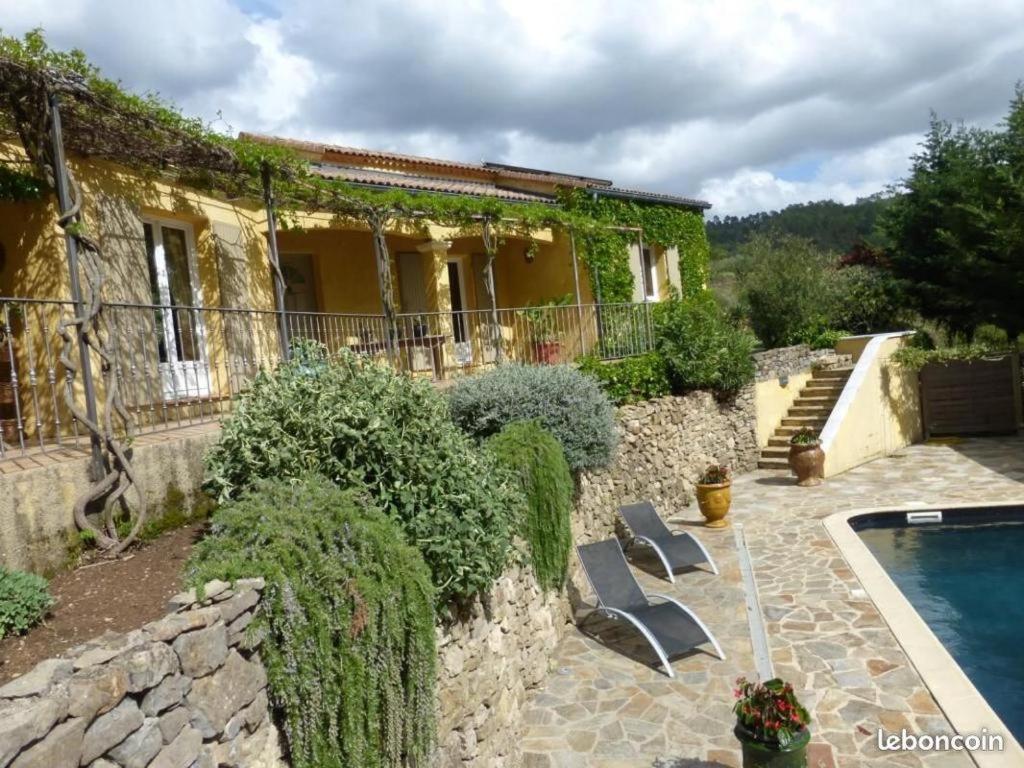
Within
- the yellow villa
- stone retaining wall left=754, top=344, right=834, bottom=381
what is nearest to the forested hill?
stone retaining wall left=754, top=344, right=834, bottom=381

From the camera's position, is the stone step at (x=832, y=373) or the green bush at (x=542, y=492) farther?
the stone step at (x=832, y=373)

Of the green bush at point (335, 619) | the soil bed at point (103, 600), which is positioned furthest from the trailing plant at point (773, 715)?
the soil bed at point (103, 600)

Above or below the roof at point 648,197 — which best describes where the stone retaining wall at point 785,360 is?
below

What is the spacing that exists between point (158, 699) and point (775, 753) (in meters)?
3.92

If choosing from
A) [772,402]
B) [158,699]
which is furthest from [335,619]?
[772,402]

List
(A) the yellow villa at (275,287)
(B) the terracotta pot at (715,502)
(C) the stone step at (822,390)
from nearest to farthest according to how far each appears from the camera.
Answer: (A) the yellow villa at (275,287) → (B) the terracotta pot at (715,502) → (C) the stone step at (822,390)

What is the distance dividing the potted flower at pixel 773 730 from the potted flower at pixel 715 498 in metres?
6.48

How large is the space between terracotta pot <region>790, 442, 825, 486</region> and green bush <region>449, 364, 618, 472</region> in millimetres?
6219

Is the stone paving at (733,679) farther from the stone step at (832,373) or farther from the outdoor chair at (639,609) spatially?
the stone step at (832,373)

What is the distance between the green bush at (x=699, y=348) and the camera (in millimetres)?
13383

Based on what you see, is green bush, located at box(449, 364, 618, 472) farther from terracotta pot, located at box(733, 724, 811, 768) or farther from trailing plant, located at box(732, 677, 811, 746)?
terracotta pot, located at box(733, 724, 811, 768)

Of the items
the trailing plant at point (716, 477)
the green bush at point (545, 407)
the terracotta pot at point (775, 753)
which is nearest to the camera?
the terracotta pot at point (775, 753)

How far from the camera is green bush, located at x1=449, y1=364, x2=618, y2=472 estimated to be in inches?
334

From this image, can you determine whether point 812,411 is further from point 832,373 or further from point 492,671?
point 492,671
